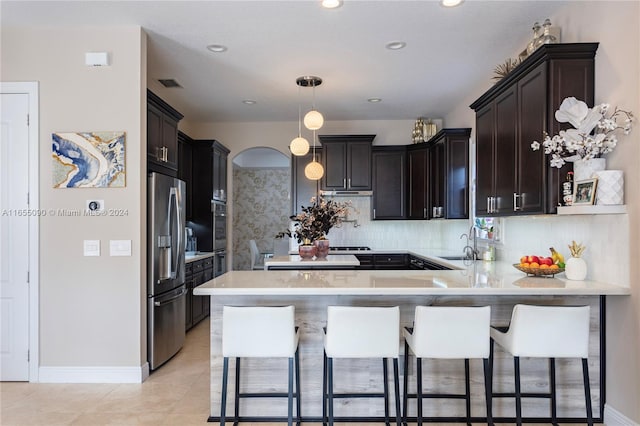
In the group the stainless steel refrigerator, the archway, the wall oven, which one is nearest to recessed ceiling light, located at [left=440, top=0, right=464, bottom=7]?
the stainless steel refrigerator

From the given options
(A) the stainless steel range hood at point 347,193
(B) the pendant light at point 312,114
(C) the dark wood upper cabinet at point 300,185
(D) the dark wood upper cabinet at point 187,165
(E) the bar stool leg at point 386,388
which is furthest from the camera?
(C) the dark wood upper cabinet at point 300,185

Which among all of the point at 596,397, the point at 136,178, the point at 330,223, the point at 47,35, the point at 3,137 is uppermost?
the point at 47,35

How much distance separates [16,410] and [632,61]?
4622 mm

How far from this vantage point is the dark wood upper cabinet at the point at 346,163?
6.17 metres

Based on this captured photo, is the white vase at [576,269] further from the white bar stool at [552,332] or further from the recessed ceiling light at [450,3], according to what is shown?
the recessed ceiling light at [450,3]

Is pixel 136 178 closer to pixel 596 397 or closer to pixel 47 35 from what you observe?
pixel 47 35

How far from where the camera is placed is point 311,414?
2773mm

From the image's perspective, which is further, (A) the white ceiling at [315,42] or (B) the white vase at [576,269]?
(A) the white ceiling at [315,42]

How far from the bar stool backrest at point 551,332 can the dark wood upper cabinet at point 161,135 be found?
3237 millimetres

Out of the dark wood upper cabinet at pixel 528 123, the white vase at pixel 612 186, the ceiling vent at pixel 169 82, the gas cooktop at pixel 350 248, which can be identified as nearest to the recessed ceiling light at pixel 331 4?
the dark wood upper cabinet at pixel 528 123

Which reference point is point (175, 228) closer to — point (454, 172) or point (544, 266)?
point (544, 266)

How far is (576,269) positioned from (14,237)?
437cm

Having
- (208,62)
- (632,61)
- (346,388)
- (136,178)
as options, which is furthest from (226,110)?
(632,61)

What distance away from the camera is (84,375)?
11.1 feet
